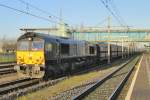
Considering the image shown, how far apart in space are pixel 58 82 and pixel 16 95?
274 inches

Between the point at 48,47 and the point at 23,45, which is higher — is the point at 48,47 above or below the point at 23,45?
→ below

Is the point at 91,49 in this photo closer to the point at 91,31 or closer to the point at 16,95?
the point at 16,95

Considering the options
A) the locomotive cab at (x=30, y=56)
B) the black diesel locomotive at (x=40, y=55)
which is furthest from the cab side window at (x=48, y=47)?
the locomotive cab at (x=30, y=56)

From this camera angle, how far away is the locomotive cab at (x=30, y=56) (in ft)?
76.9

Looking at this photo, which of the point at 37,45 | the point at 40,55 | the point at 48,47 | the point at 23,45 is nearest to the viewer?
the point at 40,55

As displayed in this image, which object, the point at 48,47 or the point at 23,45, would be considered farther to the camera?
the point at 23,45

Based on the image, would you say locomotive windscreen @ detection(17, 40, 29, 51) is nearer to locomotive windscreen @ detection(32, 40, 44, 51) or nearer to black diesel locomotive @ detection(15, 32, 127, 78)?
black diesel locomotive @ detection(15, 32, 127, 78)

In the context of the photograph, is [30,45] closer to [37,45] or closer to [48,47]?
[37,45]

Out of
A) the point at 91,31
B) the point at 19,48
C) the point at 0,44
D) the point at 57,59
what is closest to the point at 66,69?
the point at 57,59

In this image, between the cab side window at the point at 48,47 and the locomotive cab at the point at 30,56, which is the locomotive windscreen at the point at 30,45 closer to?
the locomotive cab at the point at 30,56

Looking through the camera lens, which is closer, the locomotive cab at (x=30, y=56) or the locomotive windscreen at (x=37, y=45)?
the locomotive cab at (x=30, y=56)

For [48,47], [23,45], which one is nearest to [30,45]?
[23,45]

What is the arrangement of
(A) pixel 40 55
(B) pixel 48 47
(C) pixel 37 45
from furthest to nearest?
(B) pixel 48 47 → (C) pixel 37 45 → (A) pixel 40 55

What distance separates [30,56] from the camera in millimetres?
23953
